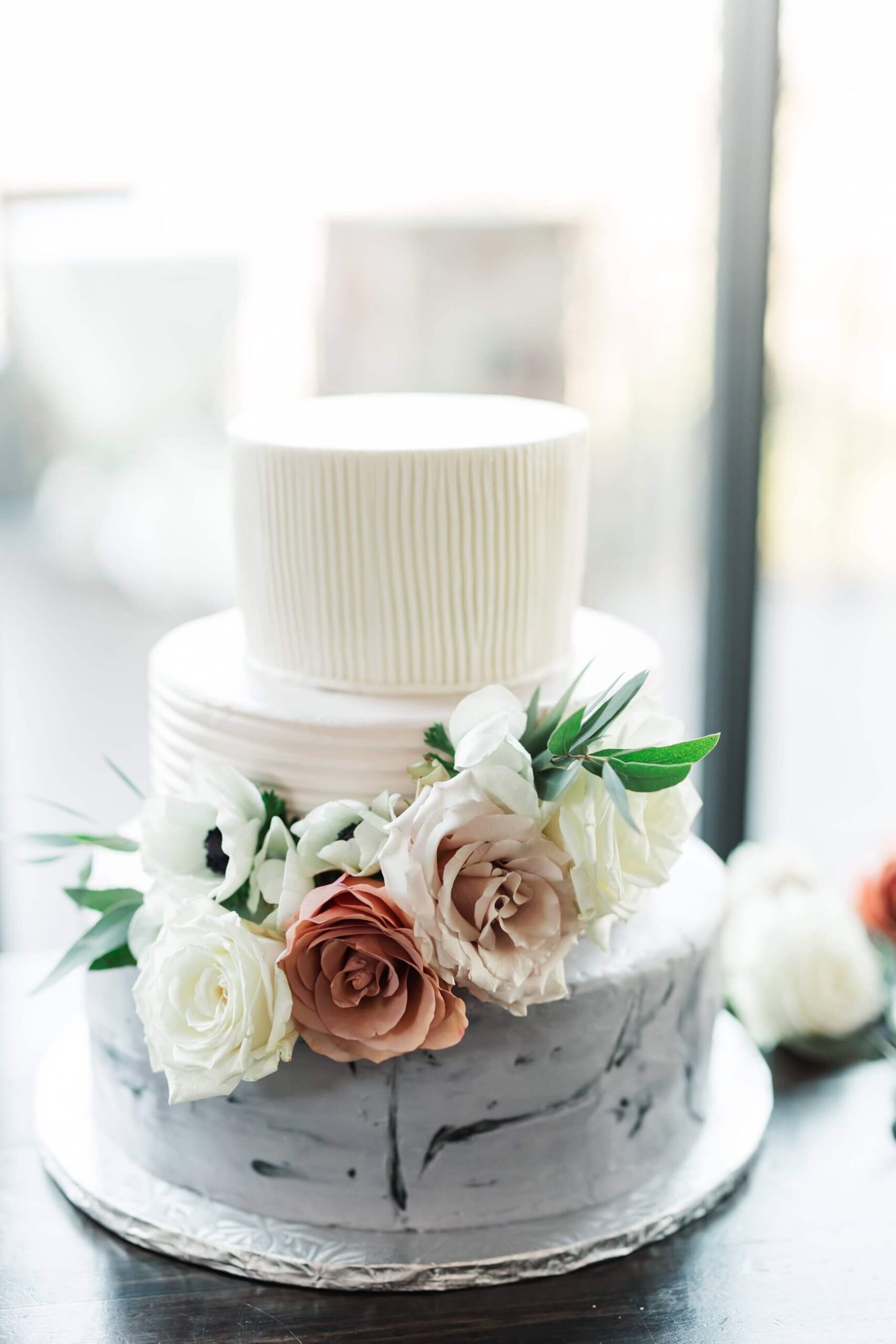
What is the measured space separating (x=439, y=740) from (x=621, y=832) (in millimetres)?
131

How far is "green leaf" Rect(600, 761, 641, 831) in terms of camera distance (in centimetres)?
74

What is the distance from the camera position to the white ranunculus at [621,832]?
0.78m

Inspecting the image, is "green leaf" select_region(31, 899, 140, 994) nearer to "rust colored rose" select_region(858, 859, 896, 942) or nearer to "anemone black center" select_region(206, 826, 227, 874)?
"anemone black center" select_region(206, 826, 227, 874)

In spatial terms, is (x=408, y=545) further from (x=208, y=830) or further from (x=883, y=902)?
(x=883, y=902)

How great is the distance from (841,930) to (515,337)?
2.80ft

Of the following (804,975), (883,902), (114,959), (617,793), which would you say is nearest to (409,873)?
(617,793)

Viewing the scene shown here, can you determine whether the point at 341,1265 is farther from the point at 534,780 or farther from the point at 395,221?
the point at 395,221

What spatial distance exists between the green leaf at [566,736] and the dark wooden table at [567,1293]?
1.16 ft

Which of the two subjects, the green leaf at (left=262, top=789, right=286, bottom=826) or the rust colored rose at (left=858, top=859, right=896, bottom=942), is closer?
the green leaf at (left=262, top=789, right=286, bottom=826)

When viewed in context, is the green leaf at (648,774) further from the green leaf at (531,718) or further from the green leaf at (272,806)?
the green leaf at (272,806)

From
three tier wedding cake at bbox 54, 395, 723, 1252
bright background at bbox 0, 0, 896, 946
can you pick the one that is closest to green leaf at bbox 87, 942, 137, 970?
three tier wedding cake at bbox 54, 395, 723, 1252

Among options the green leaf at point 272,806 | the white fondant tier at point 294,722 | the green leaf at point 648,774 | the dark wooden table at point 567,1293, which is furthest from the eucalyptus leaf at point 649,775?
the dark wooden table at point 567,1293

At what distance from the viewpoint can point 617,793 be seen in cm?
75

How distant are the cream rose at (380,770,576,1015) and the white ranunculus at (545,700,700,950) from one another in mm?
18
